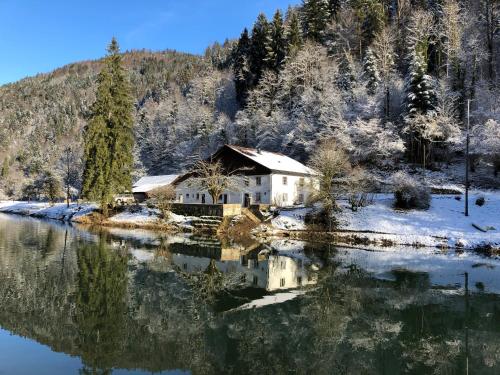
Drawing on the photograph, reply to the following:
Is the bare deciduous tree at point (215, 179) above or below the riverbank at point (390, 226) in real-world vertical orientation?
above

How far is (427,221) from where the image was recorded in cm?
3525

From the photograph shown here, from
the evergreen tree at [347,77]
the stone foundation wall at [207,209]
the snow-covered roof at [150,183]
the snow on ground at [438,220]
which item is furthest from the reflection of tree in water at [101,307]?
the evergreen tree at [347,77]

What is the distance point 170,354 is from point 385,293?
1110cm

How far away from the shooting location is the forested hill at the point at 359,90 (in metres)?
47.9

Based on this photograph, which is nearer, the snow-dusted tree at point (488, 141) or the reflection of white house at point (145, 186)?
the snow-dusted tree at point (488, 141)

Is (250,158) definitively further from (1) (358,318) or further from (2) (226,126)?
(1) (358,318)

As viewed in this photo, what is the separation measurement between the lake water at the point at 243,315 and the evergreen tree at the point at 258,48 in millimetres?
59898

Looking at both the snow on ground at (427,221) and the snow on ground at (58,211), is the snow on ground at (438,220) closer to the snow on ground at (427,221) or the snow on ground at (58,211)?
the snow on ground at (427,221)

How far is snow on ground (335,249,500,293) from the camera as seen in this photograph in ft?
66.4

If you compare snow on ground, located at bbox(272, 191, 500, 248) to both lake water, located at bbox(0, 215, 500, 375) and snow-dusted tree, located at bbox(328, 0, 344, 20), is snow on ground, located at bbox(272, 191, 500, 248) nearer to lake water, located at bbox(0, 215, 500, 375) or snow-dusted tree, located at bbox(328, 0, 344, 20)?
lake water, located at bbox(0, 215, 500, 375)

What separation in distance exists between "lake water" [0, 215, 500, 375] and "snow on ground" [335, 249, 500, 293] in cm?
15

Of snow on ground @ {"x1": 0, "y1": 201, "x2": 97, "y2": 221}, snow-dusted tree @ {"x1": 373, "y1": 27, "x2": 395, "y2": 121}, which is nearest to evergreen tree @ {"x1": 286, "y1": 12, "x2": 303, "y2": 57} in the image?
snow-dusted tree @ {"x1": 373, "y1": 27, "x2": 395, "y2": 121}

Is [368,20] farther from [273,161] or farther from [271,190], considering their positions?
[271,190]

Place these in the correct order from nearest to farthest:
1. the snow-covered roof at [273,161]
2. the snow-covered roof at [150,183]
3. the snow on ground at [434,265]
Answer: the snow on ground at [434,265] → the snow-covered roof at [273,161] → the snow-covered roof at [150,183]
